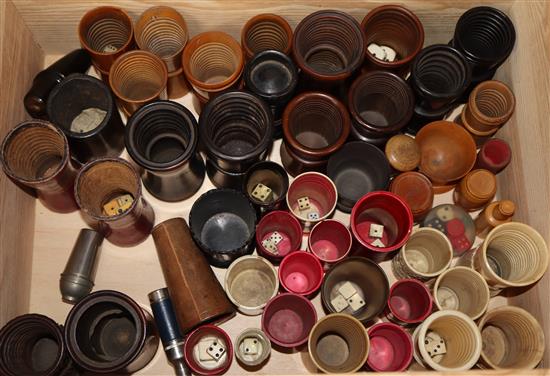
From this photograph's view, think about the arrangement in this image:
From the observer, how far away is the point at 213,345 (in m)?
1.04

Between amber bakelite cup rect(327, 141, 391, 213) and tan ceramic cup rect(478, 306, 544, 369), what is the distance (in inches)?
15.0

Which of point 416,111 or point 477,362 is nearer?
point 477,362

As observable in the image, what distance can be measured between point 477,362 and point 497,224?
31 cm

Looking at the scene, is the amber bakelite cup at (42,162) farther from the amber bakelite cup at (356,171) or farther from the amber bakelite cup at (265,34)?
the amber bakelite cup at (356,171)

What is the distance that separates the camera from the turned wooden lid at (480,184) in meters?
1.13

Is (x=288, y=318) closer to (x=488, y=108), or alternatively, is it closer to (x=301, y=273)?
(x=301, y=273)

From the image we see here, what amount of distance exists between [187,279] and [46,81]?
58cm

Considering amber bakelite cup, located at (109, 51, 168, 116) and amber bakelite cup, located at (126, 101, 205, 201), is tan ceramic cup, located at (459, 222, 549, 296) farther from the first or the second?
amber bakelite cup, located at (109, 51, 168, 116)

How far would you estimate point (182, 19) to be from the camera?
3.91 feet

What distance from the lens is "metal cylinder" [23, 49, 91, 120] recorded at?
1.13 m

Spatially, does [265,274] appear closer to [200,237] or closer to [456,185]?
[200,237]

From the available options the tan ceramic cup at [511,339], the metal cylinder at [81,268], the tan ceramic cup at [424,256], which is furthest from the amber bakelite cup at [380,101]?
the metal cylinder at [81,268]

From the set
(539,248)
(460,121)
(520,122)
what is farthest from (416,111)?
(539,248)

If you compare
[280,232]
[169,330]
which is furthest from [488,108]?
[169,330]
